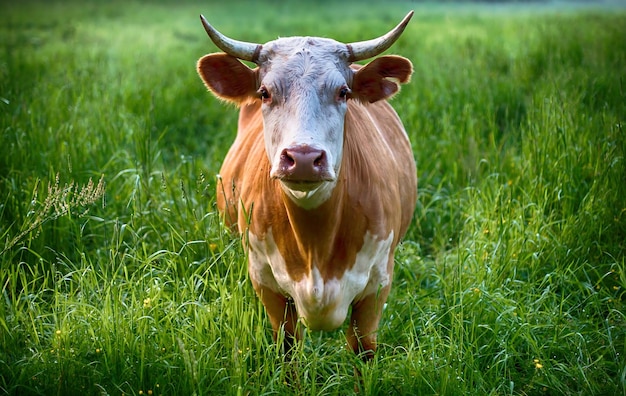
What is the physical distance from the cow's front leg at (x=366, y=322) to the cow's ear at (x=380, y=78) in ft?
3.06

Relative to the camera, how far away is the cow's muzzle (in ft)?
9.09

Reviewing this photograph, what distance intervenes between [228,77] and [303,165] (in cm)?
92

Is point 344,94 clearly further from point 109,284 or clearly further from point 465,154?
point 465,154

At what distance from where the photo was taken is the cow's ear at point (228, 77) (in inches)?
134

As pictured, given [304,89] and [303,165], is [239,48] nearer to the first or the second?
[304,89]

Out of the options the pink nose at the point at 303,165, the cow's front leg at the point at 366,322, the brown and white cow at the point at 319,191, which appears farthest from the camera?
the cow's front leg at the point at 366,322

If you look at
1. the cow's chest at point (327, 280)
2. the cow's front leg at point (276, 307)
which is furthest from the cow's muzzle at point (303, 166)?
the cow's front leg at point (276, 307)

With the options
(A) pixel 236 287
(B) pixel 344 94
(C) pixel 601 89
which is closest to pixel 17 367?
(A) pixel 236 287

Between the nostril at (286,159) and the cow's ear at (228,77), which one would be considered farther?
the cow's ear at (228,77)

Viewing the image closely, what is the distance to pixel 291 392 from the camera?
3.12 meters

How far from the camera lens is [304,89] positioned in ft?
10.1

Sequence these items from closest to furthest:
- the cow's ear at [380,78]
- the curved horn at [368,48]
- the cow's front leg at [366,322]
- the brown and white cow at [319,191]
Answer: the brown and white cow at [319,191], the curved horn at [368,48], the cow's ear at [380,78], the cow's front leg at [366,322]

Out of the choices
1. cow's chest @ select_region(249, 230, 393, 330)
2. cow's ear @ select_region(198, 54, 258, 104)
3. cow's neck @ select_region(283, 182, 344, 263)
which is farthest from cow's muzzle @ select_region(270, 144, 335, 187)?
cow's ear @ select_region(198, 54, 258, 104)

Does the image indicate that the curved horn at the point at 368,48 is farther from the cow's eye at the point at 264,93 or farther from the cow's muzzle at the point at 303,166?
the cow's muzzle at the point at 303,166
